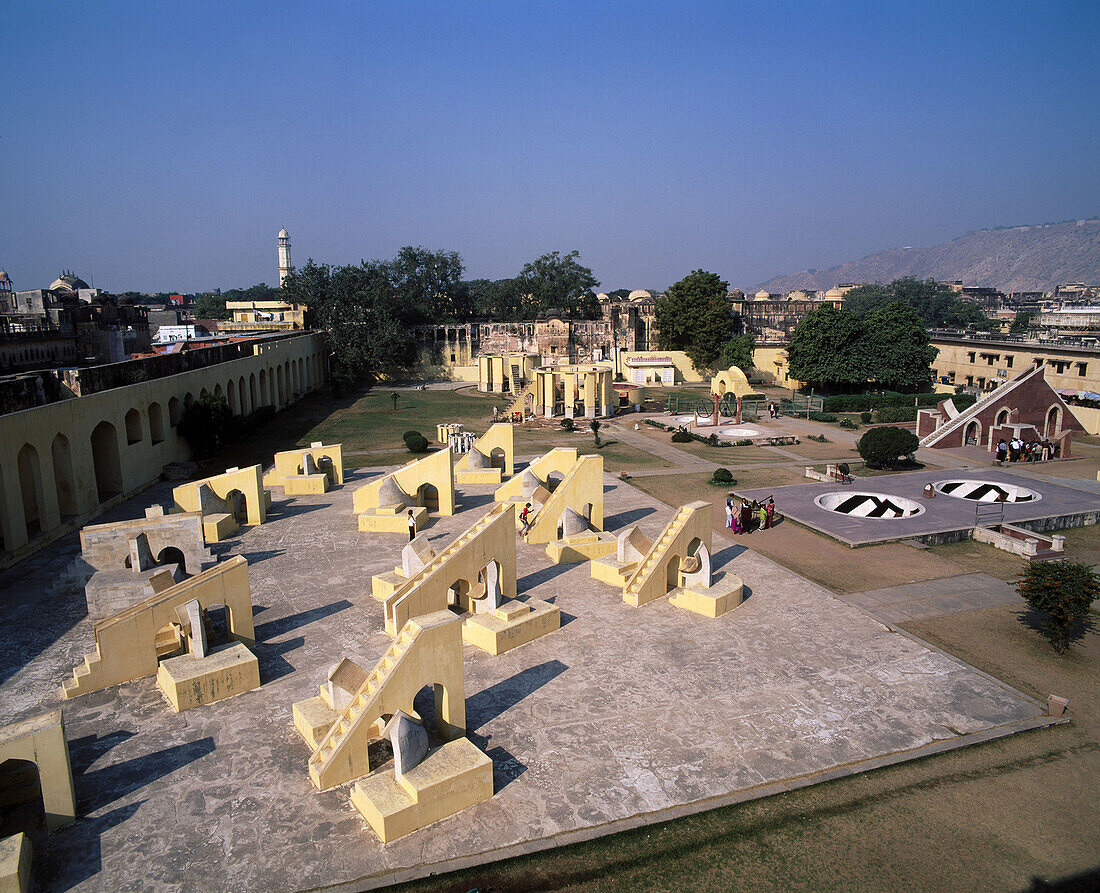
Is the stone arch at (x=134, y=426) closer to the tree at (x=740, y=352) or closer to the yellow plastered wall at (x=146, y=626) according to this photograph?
the yellow plastered wall at (x=146, y=626)

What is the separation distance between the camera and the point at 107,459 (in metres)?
25.1

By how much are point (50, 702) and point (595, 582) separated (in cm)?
1126

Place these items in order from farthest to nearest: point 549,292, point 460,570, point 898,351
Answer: point 549,292, point 898,351, point 460,570

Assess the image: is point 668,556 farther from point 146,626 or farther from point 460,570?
point 146,626

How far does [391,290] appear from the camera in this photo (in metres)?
64.7

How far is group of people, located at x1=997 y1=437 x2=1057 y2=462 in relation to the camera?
104 ft

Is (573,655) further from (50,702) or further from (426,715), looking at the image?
(50,702)

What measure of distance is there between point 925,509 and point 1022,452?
11.8 meters

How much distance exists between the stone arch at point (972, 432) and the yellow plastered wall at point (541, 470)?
854 inches

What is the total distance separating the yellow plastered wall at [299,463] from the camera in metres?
26.8

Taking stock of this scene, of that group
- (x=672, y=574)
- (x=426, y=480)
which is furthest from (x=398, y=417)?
(x=672, y=574)

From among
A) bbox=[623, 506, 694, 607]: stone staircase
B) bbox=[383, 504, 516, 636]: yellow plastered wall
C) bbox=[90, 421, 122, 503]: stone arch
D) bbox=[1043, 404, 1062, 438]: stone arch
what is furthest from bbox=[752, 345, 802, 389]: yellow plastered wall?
bbox=[383, 504, 516, 636]: yellow plastered wall

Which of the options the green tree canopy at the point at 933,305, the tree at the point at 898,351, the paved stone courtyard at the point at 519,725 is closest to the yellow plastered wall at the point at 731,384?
the tree at the point at 898,351

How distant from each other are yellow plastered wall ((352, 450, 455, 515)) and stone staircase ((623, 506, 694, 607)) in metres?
8.31
